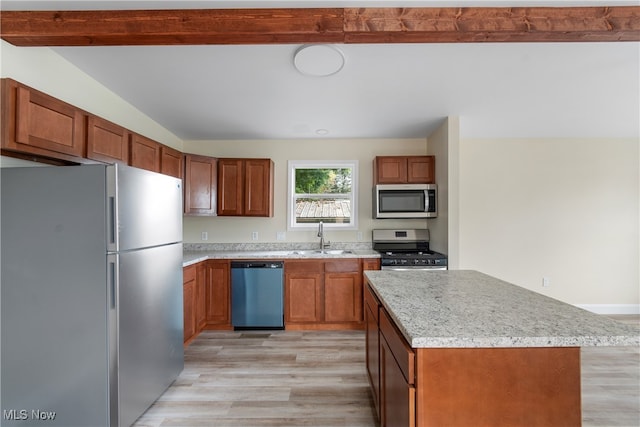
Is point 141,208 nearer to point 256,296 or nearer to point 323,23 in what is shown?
point 323,23

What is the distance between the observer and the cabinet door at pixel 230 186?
144 inches

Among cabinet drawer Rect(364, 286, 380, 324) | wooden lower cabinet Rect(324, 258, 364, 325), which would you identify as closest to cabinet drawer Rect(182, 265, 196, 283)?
wooden lower cabinet Rect(324, 258, 364, 325)

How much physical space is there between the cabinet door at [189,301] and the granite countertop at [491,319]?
80.9 inches

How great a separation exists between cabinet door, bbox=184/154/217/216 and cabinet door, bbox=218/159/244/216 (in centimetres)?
9

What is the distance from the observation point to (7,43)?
5.62 ft

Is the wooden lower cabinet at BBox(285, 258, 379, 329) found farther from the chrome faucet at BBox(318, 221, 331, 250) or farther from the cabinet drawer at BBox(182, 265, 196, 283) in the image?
the cabinet drawer at BBox(182, 265, 196, 283)

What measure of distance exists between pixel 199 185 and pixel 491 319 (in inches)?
130

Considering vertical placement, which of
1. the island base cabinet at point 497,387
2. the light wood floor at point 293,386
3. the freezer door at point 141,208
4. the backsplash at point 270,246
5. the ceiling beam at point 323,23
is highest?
the ceiling beam at point 323,23

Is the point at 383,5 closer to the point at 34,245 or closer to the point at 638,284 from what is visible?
the point at 34,245

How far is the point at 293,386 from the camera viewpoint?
2219 mm

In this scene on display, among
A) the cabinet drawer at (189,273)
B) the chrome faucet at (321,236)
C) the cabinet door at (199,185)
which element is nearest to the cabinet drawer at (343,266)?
the chrome faucet at (321,236)

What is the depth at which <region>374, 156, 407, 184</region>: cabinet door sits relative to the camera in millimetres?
3639

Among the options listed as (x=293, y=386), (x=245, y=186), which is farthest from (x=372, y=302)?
(x=245, y=186)

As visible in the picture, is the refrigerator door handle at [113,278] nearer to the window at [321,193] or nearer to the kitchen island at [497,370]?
the kitchen island at [497,370]
